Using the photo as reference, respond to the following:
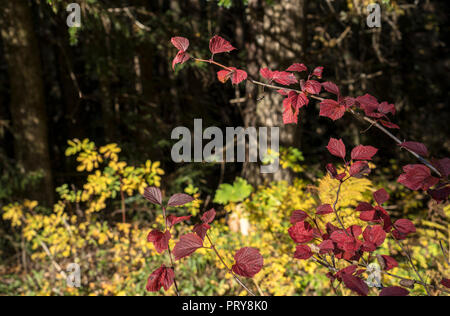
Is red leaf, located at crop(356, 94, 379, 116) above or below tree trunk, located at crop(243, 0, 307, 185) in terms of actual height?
below

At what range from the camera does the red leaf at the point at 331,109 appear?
1.37 metres

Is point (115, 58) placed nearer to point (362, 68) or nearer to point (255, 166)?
point (255, 166)

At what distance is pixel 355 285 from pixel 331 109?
0.70 m

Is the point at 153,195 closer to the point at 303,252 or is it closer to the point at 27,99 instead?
the point at 303,252

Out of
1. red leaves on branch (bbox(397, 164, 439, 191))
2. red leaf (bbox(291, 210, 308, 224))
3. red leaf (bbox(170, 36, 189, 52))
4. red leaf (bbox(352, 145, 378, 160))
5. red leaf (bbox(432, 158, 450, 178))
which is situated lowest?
red leaf (bbox(291, 210, 308, 224))

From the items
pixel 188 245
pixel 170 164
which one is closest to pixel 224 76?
pixel 188 245

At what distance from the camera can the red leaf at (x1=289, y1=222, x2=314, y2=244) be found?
1.41m

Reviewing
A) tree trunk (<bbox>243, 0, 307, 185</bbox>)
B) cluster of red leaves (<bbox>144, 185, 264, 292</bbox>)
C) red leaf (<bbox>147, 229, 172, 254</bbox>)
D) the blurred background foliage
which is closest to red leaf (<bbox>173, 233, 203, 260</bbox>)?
cluster of red leaves (<bbox>144, 185, 264, 292</bbox>)

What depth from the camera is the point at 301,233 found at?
56.0 inches

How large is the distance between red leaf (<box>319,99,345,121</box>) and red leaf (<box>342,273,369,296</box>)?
2.06 feet

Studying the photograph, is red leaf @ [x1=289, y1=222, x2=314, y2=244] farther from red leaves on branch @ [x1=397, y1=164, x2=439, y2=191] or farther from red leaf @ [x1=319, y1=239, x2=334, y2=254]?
red leaves on branch @ [x1=397, y1=164, x2=439, y2=191]

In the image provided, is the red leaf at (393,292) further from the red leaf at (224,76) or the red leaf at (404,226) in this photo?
the red leaf at (224,76)

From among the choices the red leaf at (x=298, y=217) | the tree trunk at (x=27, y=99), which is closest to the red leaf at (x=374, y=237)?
the red leaf at (x=298, y=217)
